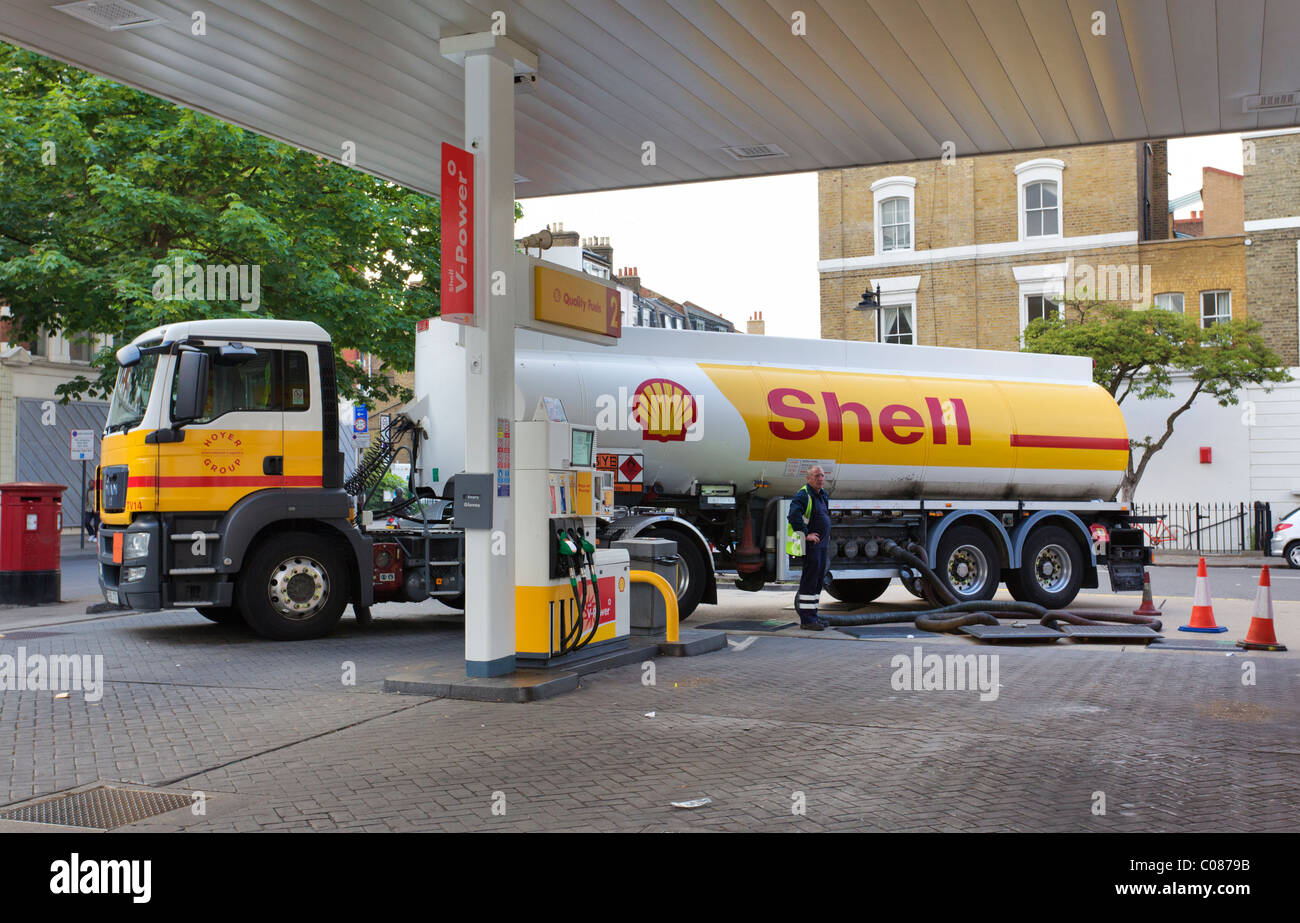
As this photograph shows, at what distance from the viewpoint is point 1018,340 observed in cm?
3416

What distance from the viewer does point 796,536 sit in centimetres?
1414

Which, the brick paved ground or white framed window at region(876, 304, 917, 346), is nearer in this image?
the brick paved ground

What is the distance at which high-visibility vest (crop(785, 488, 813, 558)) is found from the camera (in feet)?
43.7

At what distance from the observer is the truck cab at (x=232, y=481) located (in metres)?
11.1

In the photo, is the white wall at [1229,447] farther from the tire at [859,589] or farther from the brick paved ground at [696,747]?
the brick paved ground at [696,747]

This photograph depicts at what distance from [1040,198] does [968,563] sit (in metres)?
22.6

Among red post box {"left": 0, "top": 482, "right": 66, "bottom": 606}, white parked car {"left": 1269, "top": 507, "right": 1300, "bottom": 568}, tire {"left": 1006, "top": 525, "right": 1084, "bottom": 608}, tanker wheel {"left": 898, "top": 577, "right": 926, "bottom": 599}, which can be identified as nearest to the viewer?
red post box {"left": 0, "top": 482, "right": 66, "bottom": 606}

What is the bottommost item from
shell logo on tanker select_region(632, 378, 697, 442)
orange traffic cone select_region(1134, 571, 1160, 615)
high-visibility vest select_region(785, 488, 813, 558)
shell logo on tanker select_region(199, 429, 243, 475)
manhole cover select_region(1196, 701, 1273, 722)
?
manhole cover select_region(1196, 701, 1273, 722)

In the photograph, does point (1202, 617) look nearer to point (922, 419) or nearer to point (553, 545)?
point (922, 419)

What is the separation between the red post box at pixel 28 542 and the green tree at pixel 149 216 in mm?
4608

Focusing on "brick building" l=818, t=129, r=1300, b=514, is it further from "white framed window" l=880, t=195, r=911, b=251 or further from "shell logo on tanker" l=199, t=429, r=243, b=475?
"shell logo on tanker" l=199, t=429, r=243, b=475

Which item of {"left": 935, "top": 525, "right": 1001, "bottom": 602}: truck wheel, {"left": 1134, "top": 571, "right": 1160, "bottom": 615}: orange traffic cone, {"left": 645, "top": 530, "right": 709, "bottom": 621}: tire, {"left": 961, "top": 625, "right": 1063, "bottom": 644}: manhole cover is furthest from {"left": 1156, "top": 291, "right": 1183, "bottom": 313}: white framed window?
{"left": 645, "top": 530, "right": 709, "bottom": 621}: tire

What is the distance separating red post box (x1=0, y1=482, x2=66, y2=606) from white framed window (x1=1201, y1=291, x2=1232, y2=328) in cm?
2951

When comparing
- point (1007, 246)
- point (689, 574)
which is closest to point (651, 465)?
point (689, 574)
